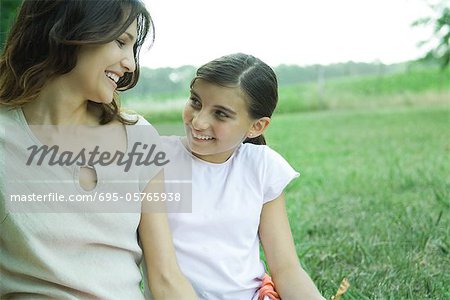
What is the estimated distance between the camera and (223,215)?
1728mm

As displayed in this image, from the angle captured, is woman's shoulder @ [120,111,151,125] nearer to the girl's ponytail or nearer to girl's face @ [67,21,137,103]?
girl's face @ [67,21,137,103]

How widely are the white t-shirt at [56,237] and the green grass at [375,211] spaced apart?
96 centimetres

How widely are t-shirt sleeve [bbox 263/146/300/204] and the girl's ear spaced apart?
53 mm

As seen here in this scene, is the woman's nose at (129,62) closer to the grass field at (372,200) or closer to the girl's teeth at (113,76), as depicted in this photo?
the girl's teeth at (113,76)

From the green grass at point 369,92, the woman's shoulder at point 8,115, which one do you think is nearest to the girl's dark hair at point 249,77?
the woman's shoulder at point 8,115

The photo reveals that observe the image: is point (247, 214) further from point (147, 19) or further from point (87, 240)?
point (147, 19)

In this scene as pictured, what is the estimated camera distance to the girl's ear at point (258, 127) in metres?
1.81

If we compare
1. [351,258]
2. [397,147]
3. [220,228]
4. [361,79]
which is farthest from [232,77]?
[361,79]

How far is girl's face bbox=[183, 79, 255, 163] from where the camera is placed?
67.2 inches

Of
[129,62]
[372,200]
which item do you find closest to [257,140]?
[129,62]

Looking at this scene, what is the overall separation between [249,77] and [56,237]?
0.58 m

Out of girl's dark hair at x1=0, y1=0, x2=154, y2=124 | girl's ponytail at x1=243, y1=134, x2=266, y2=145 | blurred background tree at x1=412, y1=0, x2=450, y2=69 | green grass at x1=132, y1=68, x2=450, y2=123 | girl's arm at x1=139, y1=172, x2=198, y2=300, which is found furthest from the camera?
green grass at x1=132, y1=68, x2=450, y2=123

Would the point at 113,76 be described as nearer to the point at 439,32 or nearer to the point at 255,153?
the point at 255,153

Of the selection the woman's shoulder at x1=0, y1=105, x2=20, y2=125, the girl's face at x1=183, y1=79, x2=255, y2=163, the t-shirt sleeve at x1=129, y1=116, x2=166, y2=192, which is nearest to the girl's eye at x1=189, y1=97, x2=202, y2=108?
Result: the girl's face at x1=183, y1=79, x2=255, y2=163
